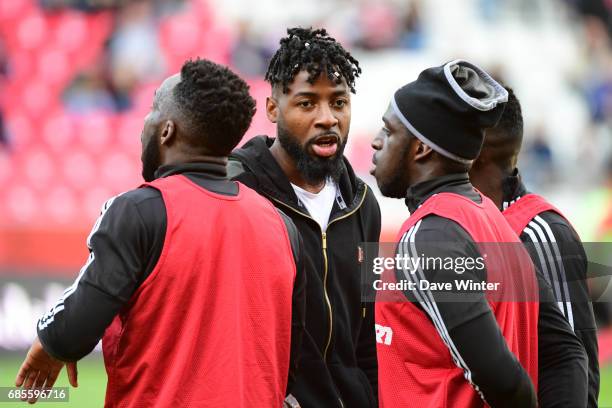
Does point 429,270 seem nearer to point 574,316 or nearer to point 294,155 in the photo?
point 574,316

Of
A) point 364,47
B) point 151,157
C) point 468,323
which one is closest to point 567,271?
point 468,323

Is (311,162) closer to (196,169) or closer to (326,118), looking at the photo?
(326,118)

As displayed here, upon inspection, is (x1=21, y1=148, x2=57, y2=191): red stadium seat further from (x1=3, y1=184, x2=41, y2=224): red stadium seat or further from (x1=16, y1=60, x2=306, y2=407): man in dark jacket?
(x1=16, y1=60, x2=306, y2=407): man in dark jacket

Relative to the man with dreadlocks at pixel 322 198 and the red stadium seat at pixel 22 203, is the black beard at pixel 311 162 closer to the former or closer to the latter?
the man with dreadlocks at pixel 322 198

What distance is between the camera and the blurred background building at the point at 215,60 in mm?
13008

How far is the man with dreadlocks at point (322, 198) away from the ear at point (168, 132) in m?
0.78

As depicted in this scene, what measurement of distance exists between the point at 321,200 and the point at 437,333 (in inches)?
47.4

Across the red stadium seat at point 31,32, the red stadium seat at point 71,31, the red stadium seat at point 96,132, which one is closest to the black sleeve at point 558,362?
the red stadium seat at point 96,132

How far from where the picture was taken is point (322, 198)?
4.32 meters

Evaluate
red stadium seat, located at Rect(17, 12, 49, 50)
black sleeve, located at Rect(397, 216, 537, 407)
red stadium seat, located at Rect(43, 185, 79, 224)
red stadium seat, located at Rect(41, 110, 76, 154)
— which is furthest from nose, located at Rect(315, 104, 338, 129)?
red stadium seat, located at Rect(17, 12, 49, 50)

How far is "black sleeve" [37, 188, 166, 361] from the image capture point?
2.98 meters

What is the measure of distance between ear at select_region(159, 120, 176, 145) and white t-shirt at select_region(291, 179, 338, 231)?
3.22 feet

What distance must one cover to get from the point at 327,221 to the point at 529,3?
39.4ft

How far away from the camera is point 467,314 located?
3123 mm
